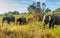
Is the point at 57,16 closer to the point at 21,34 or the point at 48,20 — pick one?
the point at 48,20

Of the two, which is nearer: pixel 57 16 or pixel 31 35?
pixel 31 35

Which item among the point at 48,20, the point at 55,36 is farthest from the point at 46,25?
the point at 55,36

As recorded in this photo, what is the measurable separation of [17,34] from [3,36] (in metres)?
0.62

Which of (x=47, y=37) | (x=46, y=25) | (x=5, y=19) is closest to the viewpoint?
(x=47, y=37)

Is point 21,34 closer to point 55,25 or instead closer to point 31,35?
point 31,35

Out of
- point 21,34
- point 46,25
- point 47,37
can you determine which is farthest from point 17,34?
point 46,25

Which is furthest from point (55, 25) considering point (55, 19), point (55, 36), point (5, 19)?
point (5, 19)

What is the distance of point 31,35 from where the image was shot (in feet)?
30.5

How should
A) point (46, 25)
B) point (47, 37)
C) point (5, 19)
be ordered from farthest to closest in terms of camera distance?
point (5, 19) < point (46, 25) < point (47, 37)

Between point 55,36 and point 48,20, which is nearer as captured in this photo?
point 55,36

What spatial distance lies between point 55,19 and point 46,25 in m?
0.77

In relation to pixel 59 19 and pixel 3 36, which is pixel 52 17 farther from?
pixel 3 36

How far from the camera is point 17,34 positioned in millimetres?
9688

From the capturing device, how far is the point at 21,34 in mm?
9594
